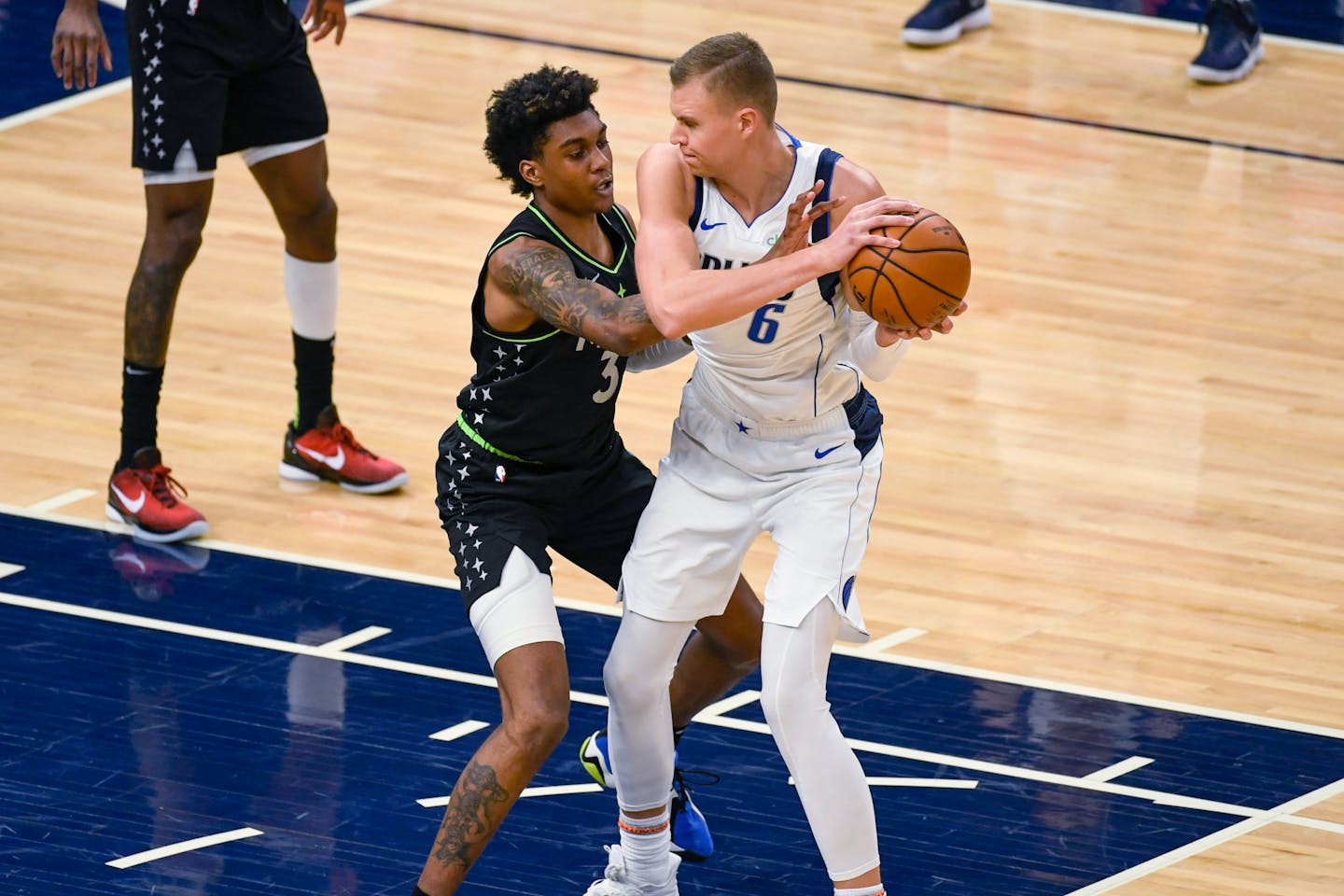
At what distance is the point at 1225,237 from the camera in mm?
9641

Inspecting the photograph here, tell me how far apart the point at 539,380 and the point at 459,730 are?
1261mm

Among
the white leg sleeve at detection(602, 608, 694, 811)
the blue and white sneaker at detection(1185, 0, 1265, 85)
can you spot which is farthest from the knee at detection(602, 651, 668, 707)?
the blue and white sneaker at detection(1185, 0, 1265, 85)

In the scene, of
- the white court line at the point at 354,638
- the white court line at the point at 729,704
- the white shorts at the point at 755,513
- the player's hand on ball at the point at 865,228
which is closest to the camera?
the player's hand on ball at the point at 865,228

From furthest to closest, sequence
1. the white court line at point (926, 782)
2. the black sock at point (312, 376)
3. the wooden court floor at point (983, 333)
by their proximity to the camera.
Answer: the black sock at point (312, 376), the wooden court floor at point (983, 333), the white court line at point (926, 782)

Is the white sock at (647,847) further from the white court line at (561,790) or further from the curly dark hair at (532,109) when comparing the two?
the curly dark hair at (532,109)

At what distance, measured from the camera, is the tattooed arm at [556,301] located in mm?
4527

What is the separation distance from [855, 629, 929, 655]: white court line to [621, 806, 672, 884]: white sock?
1.54 metres

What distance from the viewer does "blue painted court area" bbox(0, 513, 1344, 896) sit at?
16.6 ft

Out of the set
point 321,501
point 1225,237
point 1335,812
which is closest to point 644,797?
point 1335,812

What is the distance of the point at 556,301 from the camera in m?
4.56

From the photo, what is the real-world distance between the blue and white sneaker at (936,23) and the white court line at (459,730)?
722 cm

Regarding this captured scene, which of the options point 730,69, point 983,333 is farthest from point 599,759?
point 983,333

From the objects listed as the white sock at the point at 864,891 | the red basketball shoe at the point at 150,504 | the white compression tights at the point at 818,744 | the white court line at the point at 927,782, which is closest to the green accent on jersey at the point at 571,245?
the white compression tights at the point at 818,744

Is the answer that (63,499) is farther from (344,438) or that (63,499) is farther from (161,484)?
(344,438)
